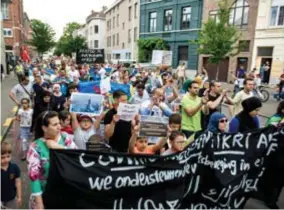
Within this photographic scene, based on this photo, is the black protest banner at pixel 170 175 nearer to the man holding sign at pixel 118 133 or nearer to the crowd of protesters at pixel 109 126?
the crowd of protesters at pixel 109 126

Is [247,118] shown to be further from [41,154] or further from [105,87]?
[105,87]

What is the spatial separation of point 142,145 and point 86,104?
143 cm

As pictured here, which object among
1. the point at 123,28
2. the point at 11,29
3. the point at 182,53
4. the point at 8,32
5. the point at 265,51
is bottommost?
the point at 182,53

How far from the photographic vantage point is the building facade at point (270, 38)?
76.1ft

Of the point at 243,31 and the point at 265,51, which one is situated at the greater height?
the point at 243,31

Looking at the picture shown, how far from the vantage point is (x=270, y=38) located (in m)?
23.9

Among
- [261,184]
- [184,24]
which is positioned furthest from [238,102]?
[184,24]

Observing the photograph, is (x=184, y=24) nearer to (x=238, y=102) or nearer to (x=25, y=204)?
(x=238, y=102)

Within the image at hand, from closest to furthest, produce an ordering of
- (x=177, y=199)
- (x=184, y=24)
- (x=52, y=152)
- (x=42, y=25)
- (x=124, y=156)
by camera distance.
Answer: (x=52, y=152), (x=124, y=156), (x=177, y=199), (x=184, y=24), (x=42, y=25)

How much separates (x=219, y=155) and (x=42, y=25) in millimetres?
57380

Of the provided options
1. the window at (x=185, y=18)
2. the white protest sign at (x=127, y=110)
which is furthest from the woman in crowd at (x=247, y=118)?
the window at (x=185, y=18)

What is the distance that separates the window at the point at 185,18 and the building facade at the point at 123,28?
9.16 meters

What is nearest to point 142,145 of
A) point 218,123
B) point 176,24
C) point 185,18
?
point 218,123

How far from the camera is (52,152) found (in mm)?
2920
